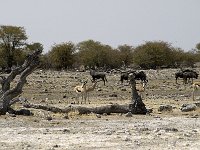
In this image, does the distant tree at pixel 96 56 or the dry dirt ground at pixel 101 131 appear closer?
the dry dirt ground at pixel 101 131

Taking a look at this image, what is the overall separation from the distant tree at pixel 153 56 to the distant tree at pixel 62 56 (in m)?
11.0

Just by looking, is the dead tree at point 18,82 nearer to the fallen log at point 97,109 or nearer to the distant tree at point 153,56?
the fallen log at point 97,109

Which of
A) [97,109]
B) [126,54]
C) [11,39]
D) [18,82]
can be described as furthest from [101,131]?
[126,54]

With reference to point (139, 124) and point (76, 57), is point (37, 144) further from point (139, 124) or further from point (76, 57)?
point (76, 57)

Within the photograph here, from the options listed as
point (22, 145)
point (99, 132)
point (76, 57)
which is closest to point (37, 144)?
point (22, 145)

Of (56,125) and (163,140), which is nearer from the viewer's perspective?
(163,140)

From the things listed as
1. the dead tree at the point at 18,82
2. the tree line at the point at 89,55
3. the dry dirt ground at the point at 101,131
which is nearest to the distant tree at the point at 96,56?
the tree line at the point at 89,55

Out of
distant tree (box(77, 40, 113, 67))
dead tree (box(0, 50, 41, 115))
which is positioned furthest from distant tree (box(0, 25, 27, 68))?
dead tree (box(0, 50, 41, 115))

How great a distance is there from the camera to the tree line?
8556cm

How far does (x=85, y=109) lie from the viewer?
21.6m

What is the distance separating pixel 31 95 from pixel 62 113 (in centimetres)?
1497

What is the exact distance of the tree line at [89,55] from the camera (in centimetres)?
8556

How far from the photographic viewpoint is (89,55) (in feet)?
318

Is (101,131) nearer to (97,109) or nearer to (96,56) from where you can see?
(97,109)
